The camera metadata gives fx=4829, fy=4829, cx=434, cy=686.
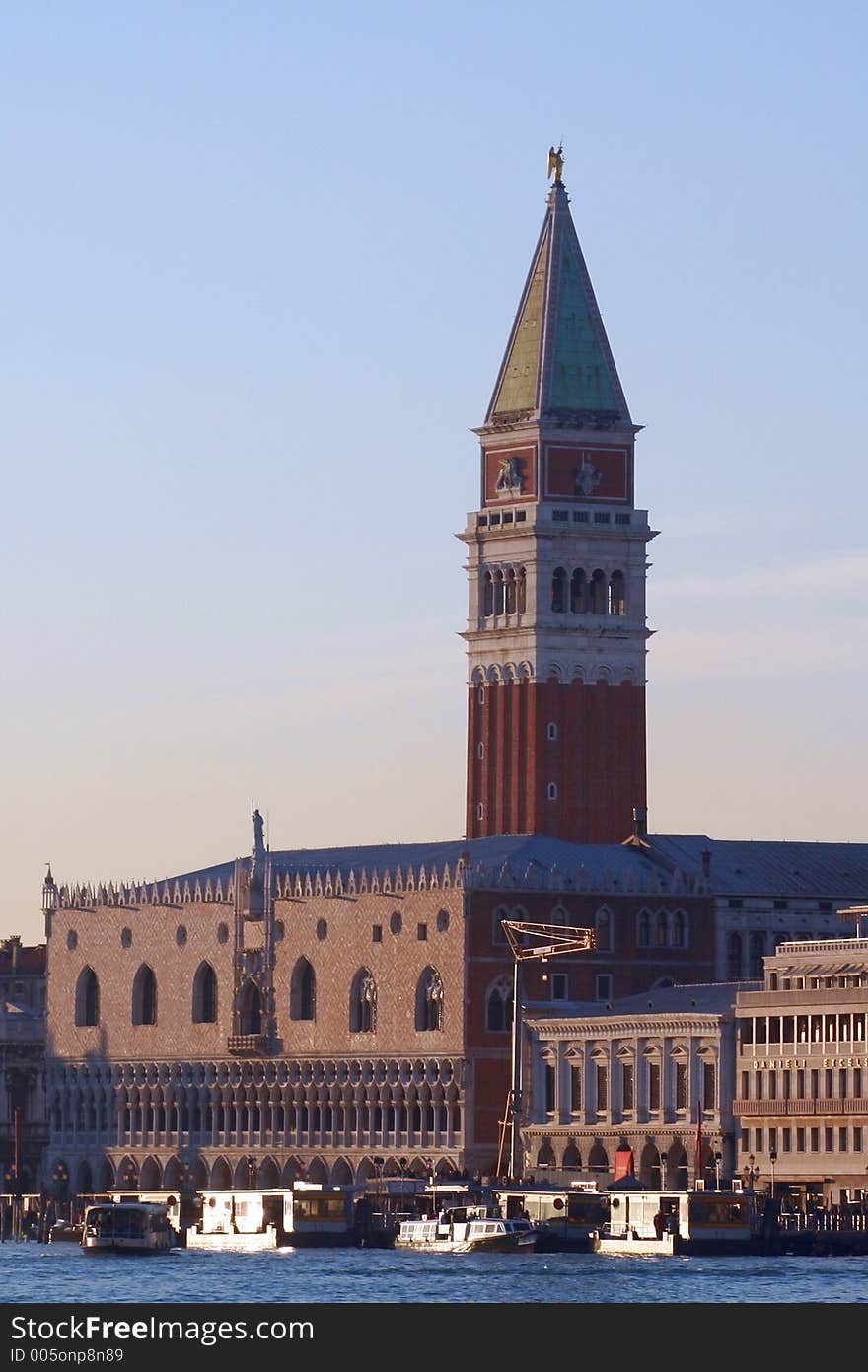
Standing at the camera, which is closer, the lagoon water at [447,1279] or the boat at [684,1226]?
the lagoon water at [447,1279]

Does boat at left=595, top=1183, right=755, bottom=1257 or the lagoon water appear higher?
Result: boat at left=595, top=1183, right=755, bottom=1257

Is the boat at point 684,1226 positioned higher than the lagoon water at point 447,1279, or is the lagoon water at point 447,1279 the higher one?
the boat at point 684,1226

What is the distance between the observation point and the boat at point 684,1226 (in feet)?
638

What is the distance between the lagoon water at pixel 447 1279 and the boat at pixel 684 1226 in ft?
5.32

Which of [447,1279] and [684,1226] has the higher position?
[684,1226]

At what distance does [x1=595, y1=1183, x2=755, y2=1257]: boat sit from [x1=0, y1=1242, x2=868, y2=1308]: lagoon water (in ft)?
5.32

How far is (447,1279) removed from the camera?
177 metres

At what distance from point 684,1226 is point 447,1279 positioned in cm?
2108

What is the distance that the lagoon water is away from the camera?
530 feet
